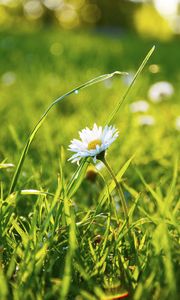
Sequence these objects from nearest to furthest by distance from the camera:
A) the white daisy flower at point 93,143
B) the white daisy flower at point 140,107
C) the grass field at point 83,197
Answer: the grass field at point 83,197
the white daisy flower at point 93,143
the white daisy flower at point 140,107

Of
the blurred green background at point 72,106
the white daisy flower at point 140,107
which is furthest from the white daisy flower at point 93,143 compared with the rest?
the white daisy flower at point 140,107

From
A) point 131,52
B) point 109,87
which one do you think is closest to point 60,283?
point 109,87

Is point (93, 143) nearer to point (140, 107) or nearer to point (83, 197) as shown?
point (83, 197)

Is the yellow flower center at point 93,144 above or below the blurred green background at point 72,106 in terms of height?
below

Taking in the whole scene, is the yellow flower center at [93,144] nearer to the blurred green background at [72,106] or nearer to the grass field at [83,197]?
the grass field at [83,197]

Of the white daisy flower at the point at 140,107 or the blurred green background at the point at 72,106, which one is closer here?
the blurred green background at the point at 72,106

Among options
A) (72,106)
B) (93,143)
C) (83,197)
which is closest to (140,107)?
(72,106)

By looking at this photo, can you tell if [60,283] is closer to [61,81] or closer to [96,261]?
[96,261]

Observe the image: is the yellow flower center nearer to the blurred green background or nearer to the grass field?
the grass field

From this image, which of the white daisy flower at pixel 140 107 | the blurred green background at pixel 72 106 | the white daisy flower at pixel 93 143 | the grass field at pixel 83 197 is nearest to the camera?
the grass field at pixel 83 197
